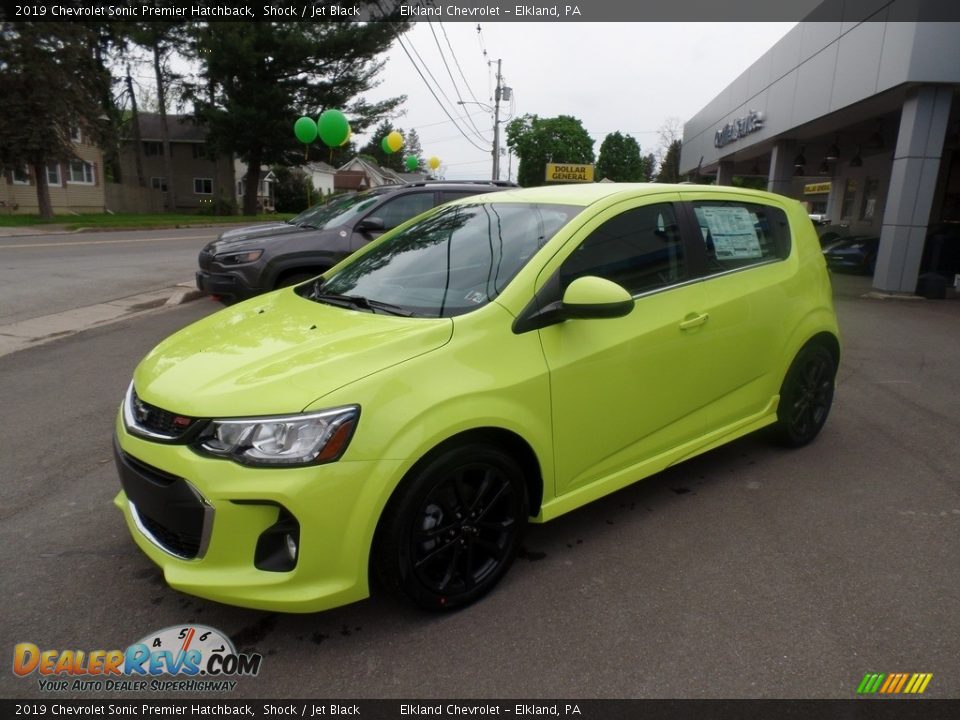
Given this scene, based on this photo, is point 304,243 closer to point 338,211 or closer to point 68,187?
point 338,211

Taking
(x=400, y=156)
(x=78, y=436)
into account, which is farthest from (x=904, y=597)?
(x=400, y=156)

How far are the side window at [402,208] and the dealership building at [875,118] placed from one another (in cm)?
885

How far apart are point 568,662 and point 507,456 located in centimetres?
81

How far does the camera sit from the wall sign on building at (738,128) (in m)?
19.0

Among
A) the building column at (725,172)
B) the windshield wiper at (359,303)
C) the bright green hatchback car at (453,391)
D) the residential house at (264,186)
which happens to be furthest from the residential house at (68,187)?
the bright green hatchback car at (453,391)

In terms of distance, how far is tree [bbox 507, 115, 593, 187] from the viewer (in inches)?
3034

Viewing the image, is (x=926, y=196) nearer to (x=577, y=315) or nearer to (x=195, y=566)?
(x=577, y=315)

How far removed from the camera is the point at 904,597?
2.93 m

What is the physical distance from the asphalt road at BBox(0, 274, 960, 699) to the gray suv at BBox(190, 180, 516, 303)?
3403 millimetres

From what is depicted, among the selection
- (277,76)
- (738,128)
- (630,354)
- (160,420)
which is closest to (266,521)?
(160,420)

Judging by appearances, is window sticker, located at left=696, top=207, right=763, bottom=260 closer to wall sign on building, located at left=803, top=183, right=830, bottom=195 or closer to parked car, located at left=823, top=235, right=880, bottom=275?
parked car, located at left=823, top=235, right=880, bottom=275

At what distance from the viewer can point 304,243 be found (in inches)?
306

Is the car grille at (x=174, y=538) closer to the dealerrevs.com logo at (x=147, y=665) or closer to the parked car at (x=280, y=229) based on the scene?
the dealerrevs.com logo at (x=147, y=665)

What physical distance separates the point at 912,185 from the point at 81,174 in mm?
43136
